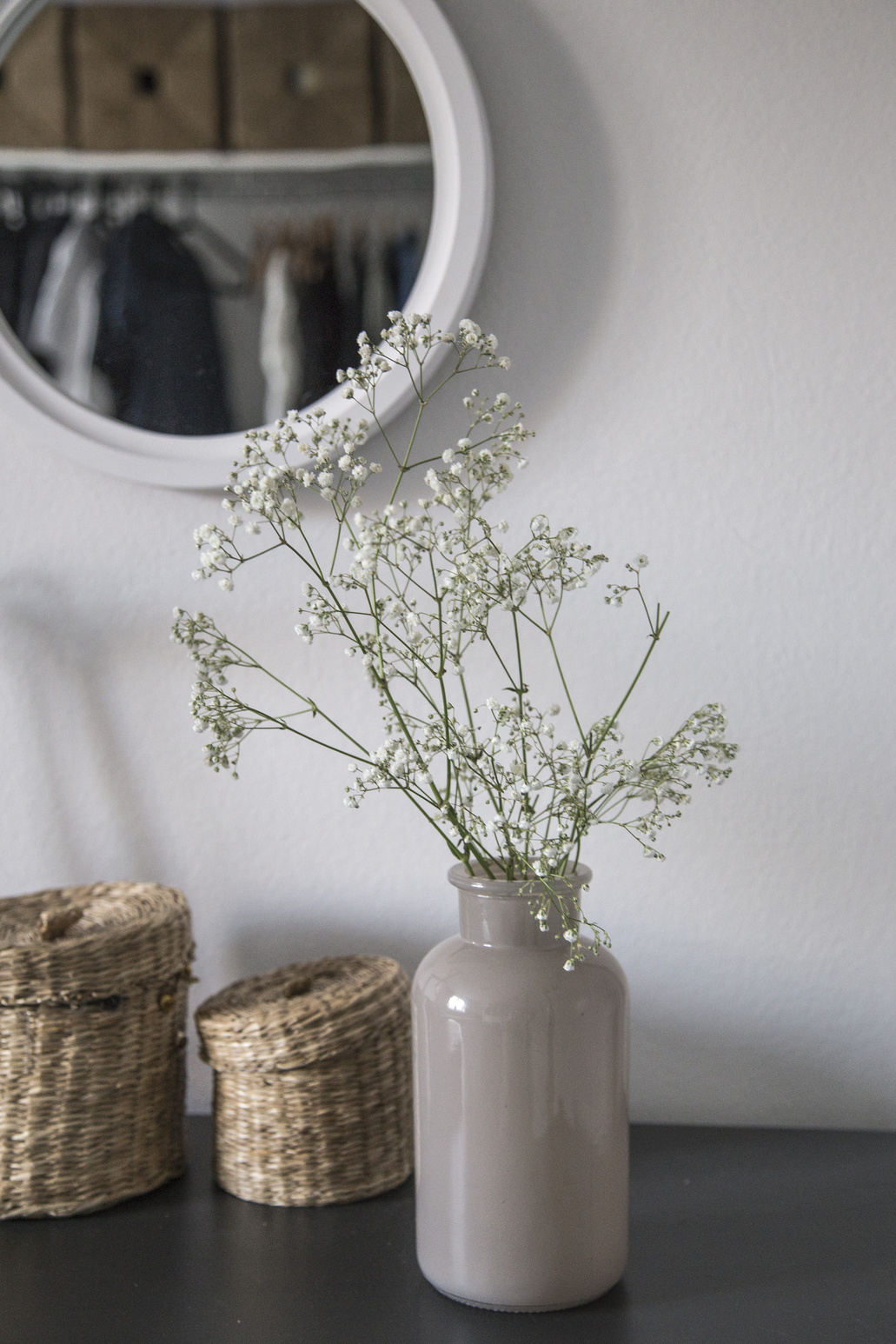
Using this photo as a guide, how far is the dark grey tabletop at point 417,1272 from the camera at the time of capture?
2.24ft

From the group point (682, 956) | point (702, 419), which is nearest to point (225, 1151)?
point (682, 956)

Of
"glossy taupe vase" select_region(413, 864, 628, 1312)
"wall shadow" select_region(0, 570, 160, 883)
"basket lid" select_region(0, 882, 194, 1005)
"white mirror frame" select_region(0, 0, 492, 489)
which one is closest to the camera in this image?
"glossy taupe vase" select_region(413, 864, 628, 1312)

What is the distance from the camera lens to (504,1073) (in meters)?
0.68

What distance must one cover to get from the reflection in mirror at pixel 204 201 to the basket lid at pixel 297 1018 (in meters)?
0.47

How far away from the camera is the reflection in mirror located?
0.94 meters

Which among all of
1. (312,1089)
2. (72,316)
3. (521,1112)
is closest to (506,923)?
(521,1112)

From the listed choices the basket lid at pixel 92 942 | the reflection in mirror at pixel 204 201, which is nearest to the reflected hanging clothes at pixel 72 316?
the reflection in mirror at pixel 204 201

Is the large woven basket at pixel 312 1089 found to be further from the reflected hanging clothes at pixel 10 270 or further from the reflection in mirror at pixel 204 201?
the reflected hanging clothes at pixel 10 270

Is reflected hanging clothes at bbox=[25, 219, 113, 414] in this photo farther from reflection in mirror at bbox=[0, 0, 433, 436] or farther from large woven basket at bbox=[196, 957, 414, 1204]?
large woven basket at bbox=[196, 957, 414, 1204]

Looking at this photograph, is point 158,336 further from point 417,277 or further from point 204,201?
point 417,277

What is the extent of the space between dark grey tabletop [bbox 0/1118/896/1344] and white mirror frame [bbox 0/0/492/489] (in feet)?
1.92

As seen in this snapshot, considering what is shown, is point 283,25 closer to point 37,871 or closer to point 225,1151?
point 37,871

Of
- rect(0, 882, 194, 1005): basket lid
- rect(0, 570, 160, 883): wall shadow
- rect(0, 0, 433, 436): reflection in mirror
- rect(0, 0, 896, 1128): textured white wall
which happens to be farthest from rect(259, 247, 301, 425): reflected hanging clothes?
rect(0, 882, 194, 1005): basket lid

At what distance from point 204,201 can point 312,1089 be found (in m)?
0.73
